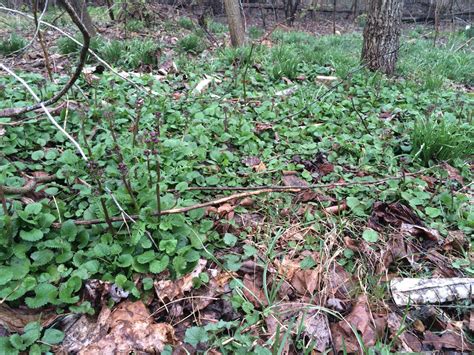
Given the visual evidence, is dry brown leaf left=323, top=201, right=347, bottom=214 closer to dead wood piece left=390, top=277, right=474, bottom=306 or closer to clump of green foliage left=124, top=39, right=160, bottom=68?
dead wood piece left=390, top=277, right=474, bottom=306

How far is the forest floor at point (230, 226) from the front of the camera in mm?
1497

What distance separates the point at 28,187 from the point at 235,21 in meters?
4.05

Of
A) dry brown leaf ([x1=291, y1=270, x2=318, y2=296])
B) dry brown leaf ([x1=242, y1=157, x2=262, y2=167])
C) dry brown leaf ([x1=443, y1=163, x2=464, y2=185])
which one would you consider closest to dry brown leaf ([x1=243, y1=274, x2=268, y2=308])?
dry brown leaf ([x1=291, y1=270, x2=318, y2=296])

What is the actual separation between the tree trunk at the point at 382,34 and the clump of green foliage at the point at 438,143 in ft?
5.98

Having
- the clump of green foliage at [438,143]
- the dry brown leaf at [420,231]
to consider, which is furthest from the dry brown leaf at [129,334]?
the clump of green foliage at [438,143]

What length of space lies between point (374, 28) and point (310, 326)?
3847 millimetres

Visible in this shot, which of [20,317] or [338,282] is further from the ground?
[20,317]

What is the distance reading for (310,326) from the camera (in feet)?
5.03

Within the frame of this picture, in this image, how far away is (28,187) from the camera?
6.23 feet

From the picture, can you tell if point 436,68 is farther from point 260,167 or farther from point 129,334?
point 129,334

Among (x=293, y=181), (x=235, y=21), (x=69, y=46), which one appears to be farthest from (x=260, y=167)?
(x=235, y=21)

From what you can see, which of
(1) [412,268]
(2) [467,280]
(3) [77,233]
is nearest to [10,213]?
(3) [77,233]

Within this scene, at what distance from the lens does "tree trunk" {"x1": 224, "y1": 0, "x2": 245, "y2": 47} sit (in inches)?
201

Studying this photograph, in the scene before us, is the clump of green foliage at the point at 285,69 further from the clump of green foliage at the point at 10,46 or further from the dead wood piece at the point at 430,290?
the clump of green foliage at the point at 10,46
